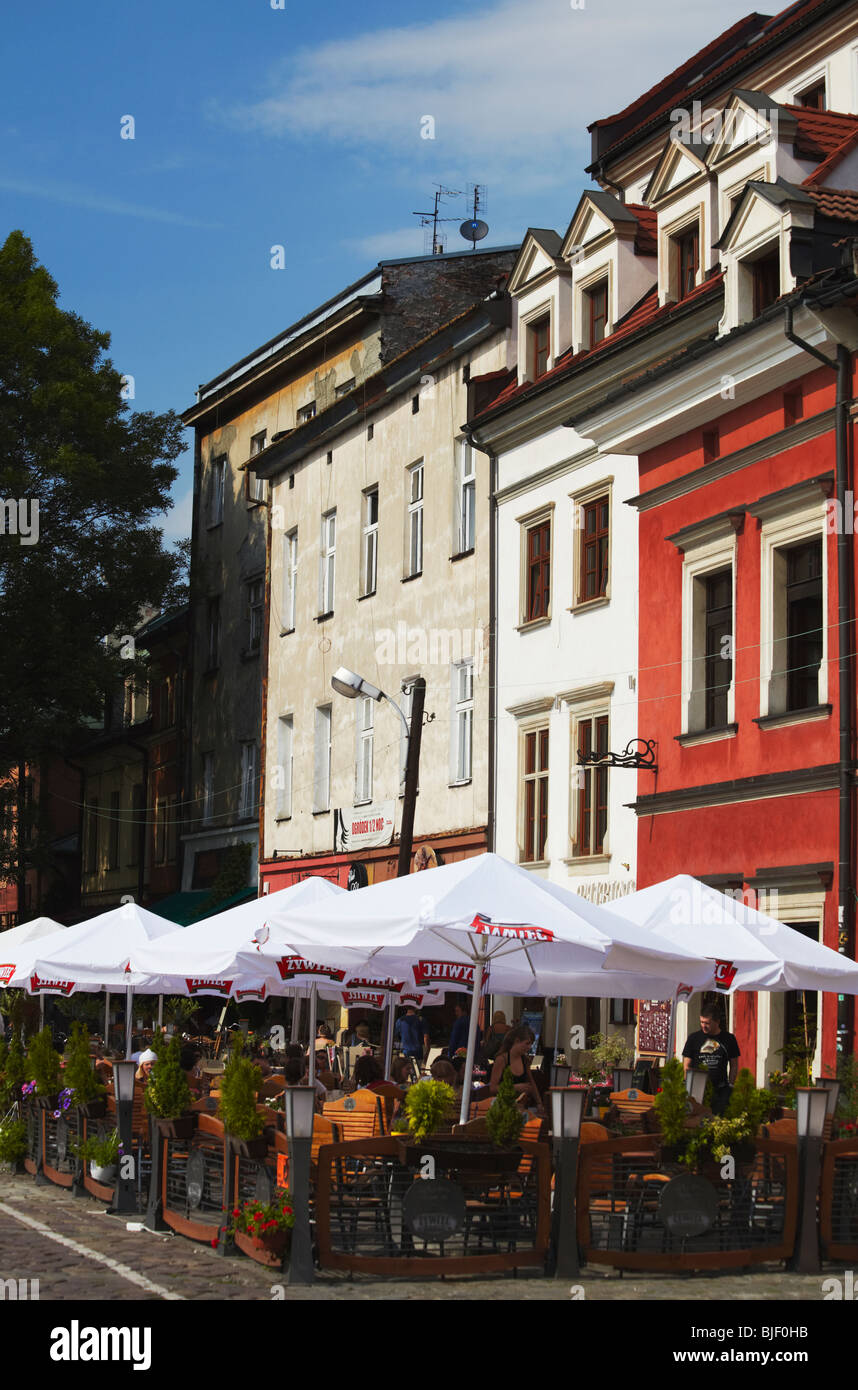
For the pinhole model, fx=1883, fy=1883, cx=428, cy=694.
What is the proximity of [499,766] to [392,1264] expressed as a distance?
18.8m

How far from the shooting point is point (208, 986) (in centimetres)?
2261

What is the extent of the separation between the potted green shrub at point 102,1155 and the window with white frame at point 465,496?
17.1 meters

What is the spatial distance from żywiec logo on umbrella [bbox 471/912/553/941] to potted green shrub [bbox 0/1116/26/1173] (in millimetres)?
7793

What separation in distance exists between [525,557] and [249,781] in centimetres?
1558

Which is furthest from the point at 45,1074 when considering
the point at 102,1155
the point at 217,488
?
the point at 217,488

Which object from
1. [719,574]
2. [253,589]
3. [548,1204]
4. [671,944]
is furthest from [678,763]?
[253,589]

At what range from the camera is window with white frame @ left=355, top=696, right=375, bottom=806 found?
119ft

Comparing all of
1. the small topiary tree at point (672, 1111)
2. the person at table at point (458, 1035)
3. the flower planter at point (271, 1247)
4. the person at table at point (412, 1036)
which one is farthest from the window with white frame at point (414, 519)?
the flower planter at point (271, 1247)

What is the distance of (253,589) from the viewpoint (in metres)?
44.8

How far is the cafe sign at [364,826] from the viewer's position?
3475 cm

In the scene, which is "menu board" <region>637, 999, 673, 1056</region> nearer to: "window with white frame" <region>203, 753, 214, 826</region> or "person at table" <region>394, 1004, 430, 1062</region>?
"person at table" <region>394, 1004, 430, 1062</region>

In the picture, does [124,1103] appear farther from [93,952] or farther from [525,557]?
[525,557]
